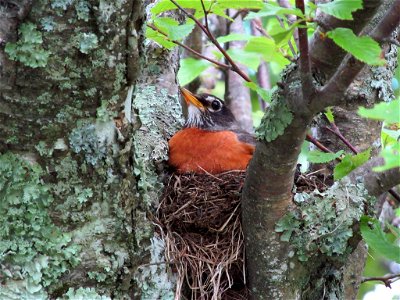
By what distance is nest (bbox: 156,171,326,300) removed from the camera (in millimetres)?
3047

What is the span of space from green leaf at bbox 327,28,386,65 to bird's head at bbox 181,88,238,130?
8.77 ft

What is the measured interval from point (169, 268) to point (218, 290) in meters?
0.30

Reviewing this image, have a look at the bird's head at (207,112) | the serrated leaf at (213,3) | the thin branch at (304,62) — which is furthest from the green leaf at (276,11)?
the bird's head at (207,112)

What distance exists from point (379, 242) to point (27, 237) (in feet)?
4.29

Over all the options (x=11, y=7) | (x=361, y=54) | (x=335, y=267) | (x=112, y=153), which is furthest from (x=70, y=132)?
(x=335, y=267)

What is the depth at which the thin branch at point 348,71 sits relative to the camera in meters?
1.95

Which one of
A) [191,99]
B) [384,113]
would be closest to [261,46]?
[191,99]

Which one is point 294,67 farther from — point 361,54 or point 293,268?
point 293,268

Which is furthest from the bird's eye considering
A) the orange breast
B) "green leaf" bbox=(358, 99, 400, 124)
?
"green leaf" bbox=(358, 99, 400, 124)

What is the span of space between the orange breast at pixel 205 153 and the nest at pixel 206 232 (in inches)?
6.7

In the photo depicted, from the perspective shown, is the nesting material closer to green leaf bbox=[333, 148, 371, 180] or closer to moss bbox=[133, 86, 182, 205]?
moss bbox=[133, 86, 182, 205]

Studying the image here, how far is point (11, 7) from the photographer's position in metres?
2.15

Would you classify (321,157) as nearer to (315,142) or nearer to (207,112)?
(315,142)

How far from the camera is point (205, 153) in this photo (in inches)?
159
